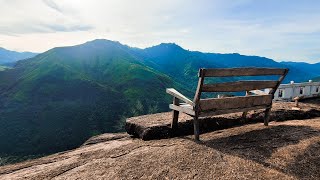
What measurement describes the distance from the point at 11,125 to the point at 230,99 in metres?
158

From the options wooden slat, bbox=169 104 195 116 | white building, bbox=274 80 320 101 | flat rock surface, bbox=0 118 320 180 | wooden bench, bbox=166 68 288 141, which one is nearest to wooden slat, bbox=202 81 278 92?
wooden bench, bbox=166 68 288 141

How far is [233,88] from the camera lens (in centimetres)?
756

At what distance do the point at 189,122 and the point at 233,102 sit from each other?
166 centimetres

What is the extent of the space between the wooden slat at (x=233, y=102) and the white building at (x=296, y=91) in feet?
24.3

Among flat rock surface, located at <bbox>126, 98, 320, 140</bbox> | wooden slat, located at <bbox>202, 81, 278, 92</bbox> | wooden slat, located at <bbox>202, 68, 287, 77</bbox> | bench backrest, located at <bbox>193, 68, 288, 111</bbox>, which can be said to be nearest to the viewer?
wooden slat, located at <bbox>202, 68, 287, 77</bbox>

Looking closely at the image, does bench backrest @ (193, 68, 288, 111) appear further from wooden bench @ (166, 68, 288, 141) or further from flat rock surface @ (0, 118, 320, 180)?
flat rock surface @ (0, 118, 320, 180)

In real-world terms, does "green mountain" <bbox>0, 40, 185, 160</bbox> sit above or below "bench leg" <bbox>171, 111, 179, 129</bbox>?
below

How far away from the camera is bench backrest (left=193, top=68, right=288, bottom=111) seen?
6.84 meters

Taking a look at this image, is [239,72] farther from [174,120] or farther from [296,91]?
[296,91]

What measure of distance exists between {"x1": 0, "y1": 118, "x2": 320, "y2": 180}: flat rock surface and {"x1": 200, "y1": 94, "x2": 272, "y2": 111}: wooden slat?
0.80 metres

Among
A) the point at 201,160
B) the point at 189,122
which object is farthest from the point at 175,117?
the point at 201,160

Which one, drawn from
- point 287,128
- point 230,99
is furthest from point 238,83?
point 287,128

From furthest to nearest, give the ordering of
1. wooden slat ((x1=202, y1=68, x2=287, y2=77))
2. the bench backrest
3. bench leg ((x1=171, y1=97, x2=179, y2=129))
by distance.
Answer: bench leg ((x1=171, y1=97, x2=179, y2=129)) < the bench backrest < wooden slat ((x1=202, y1=68, x2=287, y2=77))

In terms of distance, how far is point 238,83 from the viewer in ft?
25.0
